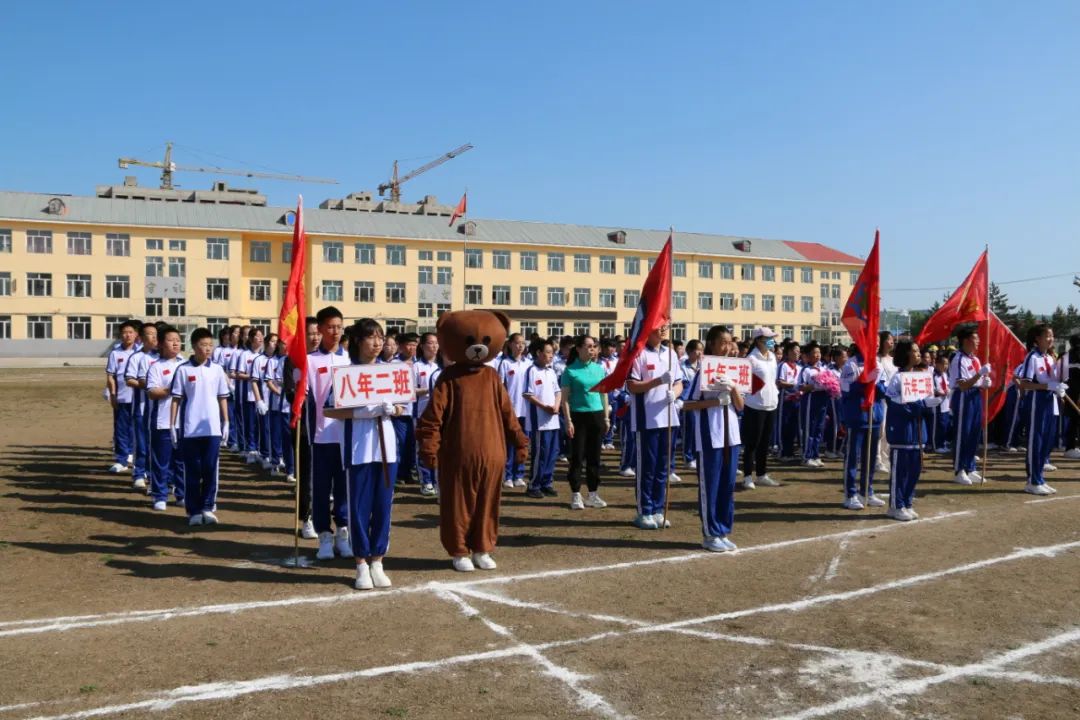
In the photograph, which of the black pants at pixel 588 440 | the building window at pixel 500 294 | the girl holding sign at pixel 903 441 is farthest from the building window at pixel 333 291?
the girl holding sign at pixel 903 441

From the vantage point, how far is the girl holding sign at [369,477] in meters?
6.91

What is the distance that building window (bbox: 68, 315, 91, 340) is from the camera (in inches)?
2135

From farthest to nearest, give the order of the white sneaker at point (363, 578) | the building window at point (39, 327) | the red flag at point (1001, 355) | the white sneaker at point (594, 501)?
the building window at point (39, 327)
the red flag at point (1001, 355)
the white sneaker at point (594, 501)
the white sneaker at point (363, 578)

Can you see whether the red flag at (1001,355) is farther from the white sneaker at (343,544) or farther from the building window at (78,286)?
the building window at (78,286)

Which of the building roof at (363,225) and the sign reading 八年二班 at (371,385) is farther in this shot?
the building roof at (363,225)

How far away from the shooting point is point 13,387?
33.7 m

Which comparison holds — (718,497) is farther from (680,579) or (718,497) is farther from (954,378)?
(954,378)

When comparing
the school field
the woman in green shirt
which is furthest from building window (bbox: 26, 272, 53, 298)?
the woman in green shirt

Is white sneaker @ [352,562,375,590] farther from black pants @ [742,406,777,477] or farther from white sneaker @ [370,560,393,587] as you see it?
black pants @ [742,406,777,477]

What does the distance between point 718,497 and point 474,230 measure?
56.4 metres

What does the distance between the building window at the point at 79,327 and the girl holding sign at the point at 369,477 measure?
54177 mm

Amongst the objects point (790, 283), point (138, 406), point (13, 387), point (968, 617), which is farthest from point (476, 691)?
point (790, 283)

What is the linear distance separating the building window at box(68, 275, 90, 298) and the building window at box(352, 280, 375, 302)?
53.0 ft

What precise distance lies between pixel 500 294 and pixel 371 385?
5679 centimetres
